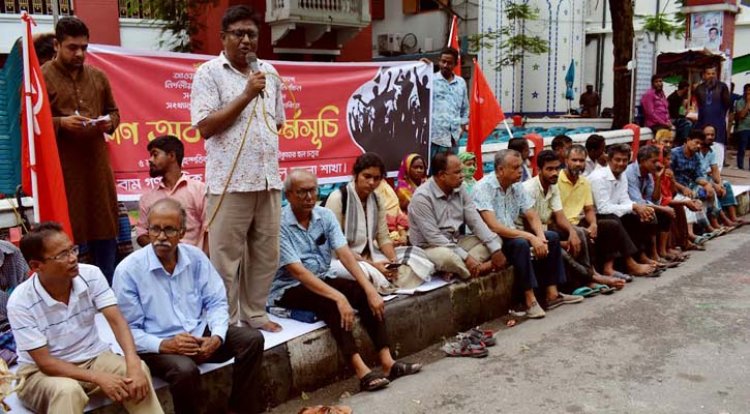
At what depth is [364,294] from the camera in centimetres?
427

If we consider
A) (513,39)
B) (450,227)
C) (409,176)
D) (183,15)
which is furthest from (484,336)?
(513,39)

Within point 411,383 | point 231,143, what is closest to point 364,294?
point 411,383

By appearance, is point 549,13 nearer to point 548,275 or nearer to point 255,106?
point 548,275

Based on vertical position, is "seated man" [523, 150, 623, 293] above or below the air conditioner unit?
below

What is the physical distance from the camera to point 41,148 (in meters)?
3.79

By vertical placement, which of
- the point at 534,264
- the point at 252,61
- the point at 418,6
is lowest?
the point at 534,264

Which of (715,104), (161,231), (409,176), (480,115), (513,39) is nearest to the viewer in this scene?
(161,231)

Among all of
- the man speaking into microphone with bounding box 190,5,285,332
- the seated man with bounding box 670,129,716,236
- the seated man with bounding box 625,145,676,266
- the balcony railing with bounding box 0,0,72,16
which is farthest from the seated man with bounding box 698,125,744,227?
the balcony railing with bounding box 0,0,72,16

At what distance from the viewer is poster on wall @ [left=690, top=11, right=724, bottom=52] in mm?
13188

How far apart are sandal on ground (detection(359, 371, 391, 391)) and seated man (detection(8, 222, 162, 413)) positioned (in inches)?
51.2

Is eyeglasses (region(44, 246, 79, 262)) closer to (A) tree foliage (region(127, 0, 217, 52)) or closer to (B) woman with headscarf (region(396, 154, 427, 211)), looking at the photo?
(B) woman with headscarf (region(396, 154, 427, 211))

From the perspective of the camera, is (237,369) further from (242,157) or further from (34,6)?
(34,6)

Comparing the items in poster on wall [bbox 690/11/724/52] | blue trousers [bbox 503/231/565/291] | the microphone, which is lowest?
blue trousers [bbox 503/231/565/291]

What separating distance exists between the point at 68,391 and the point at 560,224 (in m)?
4.30
